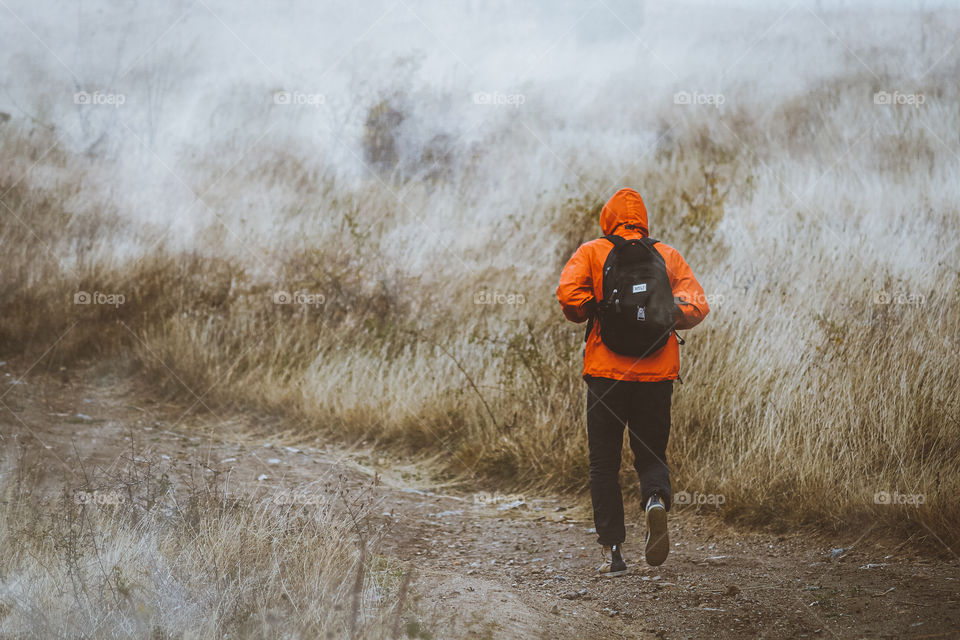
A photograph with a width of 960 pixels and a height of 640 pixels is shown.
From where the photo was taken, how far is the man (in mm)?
4121

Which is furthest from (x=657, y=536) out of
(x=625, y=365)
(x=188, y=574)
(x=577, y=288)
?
(x=188, y=574)

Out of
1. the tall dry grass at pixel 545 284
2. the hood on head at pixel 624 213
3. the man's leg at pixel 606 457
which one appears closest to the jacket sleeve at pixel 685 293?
the hood on head at pixel 624 213

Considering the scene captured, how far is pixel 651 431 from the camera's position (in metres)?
4.29

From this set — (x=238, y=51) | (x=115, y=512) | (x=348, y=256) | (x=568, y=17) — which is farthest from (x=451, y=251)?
(x=115, y=512)

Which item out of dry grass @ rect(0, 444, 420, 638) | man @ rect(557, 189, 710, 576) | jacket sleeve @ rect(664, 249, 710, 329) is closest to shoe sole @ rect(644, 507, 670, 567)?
man @ rect(557, 189, 710, 576)

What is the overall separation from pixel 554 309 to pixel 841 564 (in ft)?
13.2

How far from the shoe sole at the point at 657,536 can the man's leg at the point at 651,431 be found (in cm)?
16

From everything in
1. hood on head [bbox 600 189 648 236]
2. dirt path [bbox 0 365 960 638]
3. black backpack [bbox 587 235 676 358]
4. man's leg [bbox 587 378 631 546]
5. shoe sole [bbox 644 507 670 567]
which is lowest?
dirt path [bbox 0 365 960 638]

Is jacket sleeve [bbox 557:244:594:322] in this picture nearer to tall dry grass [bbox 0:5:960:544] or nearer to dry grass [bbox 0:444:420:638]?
dry grass [bbox 0:444:420:638]

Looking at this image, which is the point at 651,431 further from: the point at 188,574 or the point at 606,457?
the point at 188,574

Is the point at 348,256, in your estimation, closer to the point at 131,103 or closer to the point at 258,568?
the point at 131,103

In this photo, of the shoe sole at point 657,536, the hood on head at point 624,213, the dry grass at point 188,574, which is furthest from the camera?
the hood on head at point 624,213

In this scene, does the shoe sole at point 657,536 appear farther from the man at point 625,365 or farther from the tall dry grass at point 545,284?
the tall dry grass at point 545,284

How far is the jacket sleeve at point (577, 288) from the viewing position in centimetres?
414
